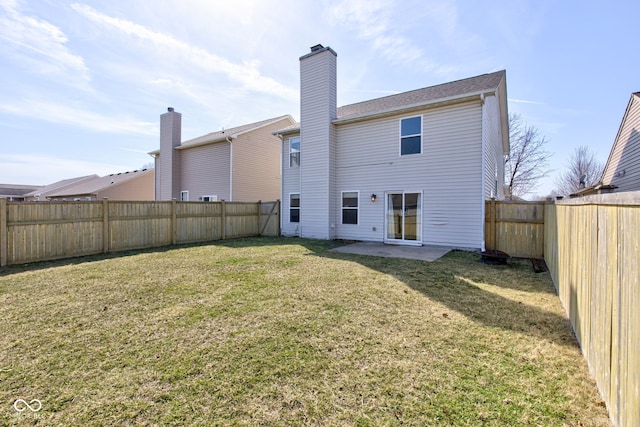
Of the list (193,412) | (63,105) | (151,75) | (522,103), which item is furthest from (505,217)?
(63,105)

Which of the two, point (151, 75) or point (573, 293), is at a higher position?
point (151, 75)

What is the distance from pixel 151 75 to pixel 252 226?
7053 mm

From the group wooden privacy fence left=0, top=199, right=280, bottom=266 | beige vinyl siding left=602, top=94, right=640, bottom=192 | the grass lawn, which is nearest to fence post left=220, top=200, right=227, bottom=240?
wooden privacy fence left=0, top=199, right=280, bottom=266

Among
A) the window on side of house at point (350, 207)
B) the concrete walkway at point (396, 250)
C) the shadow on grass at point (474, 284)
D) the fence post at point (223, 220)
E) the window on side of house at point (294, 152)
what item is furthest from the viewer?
the window on side of house at point (294, 152)

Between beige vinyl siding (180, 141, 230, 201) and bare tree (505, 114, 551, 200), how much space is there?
22.7 m

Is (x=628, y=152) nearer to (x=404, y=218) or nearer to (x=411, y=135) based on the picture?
(x=411, y=135)

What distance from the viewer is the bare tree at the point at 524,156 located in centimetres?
2450

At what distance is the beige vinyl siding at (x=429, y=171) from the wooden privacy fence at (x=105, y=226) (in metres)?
5.22

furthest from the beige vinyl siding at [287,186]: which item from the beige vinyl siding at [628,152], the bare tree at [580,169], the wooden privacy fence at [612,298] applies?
the bare tree at [580,169]

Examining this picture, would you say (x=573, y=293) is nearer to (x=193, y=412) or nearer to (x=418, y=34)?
(x=193, y=412)

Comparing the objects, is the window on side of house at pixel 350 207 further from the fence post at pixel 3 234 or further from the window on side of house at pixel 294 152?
the fence post at pixel 3 234

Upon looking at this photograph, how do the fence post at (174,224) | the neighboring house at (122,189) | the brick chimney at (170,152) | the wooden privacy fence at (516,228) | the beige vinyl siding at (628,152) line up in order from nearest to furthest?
1. the wooden privacy fence at (516,228)
2. the fence post at (174,224)
3. the beige vinyl siding at (628,152)
4. the brick chimney at (170,152)
5. the neighboring house at (122,189)

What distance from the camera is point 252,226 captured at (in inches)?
527

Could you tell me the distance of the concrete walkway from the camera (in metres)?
8.02
